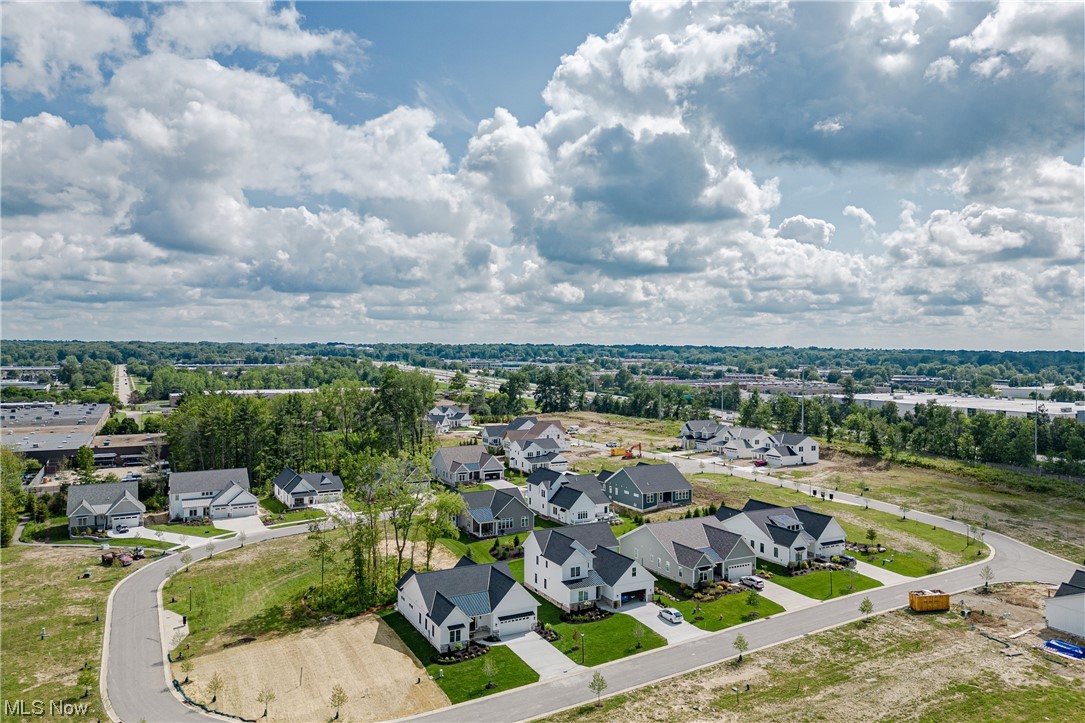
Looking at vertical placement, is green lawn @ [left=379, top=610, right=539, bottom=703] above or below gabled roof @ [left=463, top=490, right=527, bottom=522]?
below

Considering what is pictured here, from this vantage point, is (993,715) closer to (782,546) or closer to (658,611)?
(658,611)

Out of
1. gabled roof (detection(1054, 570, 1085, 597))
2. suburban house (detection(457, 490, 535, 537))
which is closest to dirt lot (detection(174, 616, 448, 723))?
suburban house (detection(457, 490, 535, 537))

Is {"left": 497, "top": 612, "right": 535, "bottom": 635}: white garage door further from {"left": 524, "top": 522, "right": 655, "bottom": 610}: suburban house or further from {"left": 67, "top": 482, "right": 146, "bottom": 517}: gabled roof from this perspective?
{"left": 67, "top": 482, "right": 146, "bottom": 517}: gabled roof

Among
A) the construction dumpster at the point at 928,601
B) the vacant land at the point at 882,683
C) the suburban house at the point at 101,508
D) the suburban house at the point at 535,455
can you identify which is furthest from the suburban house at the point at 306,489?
the construction dumpster at the point at 928,601

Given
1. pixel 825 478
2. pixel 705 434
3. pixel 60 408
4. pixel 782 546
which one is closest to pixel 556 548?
pixel 782 546

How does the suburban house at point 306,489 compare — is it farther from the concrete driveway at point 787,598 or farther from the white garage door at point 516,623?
the concrete driveway at point 787,598
